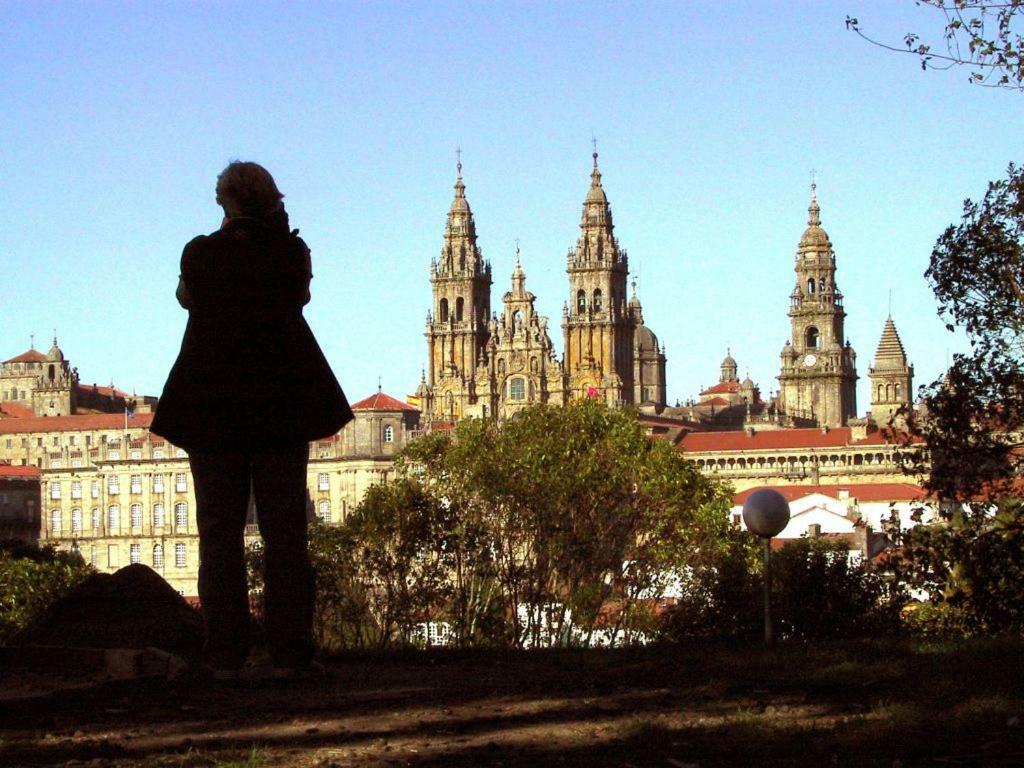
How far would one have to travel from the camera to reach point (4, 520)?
11469 cm

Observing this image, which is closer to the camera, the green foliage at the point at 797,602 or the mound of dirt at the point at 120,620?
the mound of dirt at the point at 120,620

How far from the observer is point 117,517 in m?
112

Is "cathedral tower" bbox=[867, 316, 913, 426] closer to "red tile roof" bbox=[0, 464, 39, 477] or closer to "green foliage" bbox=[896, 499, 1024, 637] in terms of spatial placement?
"red tile roof" bbox=[0, 464, 39, 477]

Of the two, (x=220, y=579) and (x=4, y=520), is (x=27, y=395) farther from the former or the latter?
(x=220, y=579)

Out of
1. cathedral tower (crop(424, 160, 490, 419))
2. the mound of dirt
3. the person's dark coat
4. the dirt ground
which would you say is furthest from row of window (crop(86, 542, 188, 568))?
the dirt ground

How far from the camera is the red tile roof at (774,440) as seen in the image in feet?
359

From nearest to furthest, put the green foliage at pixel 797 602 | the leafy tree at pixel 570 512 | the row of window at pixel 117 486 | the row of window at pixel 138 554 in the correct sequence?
the green foliage at pixel 797 602 < the leafy tree at pixel 570 512 < the row of window at pixel 138 554 < the row of window at pixel 117 486

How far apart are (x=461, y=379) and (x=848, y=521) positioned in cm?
5224

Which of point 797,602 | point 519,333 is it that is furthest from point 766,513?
point 519,333

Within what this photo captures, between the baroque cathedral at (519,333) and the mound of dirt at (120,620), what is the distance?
10446 cm

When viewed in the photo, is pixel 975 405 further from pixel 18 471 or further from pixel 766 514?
pixel 18 471

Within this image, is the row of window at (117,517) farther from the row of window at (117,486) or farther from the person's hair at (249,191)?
the person's hair at (249,191)

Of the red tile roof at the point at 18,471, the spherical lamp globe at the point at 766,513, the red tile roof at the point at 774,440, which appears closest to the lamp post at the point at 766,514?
the spherical lamp globe at the point at 766,513

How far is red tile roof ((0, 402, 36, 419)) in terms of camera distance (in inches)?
5856
